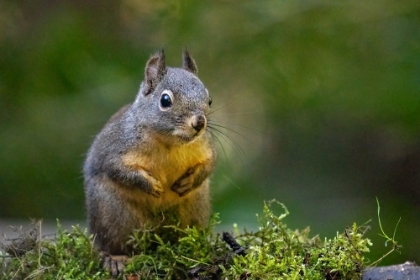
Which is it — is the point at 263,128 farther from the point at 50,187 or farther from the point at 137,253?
the point at 137,253

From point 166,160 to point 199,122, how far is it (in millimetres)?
339

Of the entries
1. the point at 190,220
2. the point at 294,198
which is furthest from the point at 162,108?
the point at 294,198

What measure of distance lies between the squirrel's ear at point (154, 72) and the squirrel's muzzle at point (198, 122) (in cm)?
41

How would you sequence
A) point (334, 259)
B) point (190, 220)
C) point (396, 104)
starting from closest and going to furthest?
A: point (334, 259) < point (190, 220) < point (396, 104)

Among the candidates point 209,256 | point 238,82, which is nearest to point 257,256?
point 209,256

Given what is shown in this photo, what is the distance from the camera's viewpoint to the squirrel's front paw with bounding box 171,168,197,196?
2855 millimetres

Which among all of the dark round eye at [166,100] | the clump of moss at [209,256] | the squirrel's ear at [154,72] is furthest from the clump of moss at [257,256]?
the squirrel's ear at [154,72]

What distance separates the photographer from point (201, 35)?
13.8ft

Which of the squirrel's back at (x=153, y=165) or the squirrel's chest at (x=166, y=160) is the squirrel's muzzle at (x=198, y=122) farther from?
the squirrel's chest at (x=166, y=160)

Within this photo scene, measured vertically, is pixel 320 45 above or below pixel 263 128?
below

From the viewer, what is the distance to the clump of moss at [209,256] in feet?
7.31

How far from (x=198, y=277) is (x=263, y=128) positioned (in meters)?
3.40

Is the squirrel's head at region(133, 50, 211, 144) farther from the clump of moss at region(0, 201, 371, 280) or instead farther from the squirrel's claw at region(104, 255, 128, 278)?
the squirrel's claw at region(104, 255, 128, 278)

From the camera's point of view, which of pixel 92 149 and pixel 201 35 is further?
pixel 201 35
